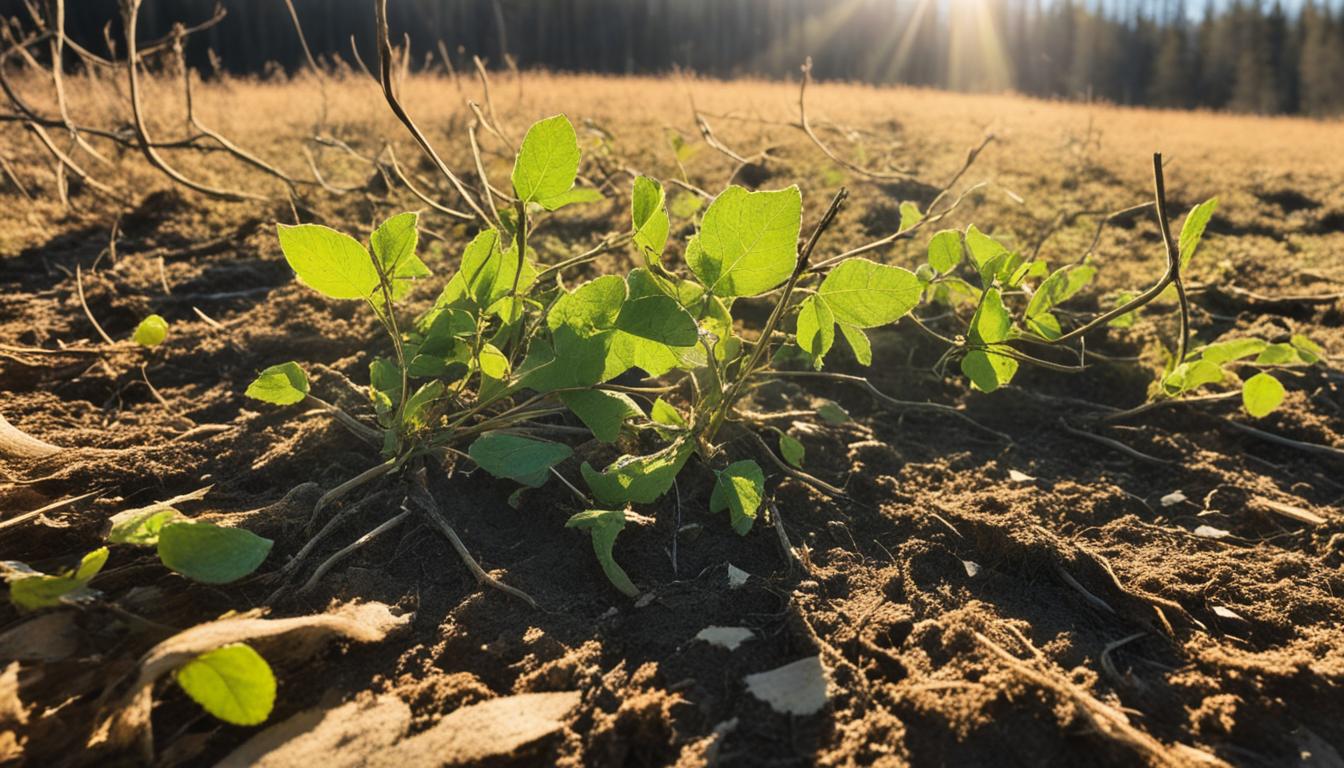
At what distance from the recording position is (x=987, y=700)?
2.80 feet

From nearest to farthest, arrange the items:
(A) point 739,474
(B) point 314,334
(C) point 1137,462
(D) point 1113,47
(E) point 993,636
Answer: (E) point 993,636 → (A) point 739,474 → (C) point 1137,462 → (B) point 314,334 → (D) point 1113,47

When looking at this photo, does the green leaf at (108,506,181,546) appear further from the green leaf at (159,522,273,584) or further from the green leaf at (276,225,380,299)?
the green leaf at (276,225,380,299)

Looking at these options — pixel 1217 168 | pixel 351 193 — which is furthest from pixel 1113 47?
pixel 351 193

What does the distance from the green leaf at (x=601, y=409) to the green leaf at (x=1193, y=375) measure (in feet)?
3.33

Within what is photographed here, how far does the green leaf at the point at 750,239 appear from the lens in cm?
102

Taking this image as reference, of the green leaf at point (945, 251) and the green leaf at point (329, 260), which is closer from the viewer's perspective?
the green leaf at point (329, 260)

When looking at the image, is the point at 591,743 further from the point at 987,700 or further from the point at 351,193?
the point at 351,193

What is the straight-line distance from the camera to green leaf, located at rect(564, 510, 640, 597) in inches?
40.4

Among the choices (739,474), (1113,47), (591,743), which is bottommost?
(591,743)

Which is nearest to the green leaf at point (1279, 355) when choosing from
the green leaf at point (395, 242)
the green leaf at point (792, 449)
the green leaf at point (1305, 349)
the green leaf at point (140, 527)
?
the green leaf at point (1305, 349)

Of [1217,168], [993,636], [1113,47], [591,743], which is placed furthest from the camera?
[1113,47]

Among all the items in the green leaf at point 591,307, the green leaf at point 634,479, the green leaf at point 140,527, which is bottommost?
the green leaf at point 634,479

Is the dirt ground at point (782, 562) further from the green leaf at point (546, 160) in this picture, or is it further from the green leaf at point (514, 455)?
the green leaf at point (546, 160)

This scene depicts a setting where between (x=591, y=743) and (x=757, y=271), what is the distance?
0.64 metres
